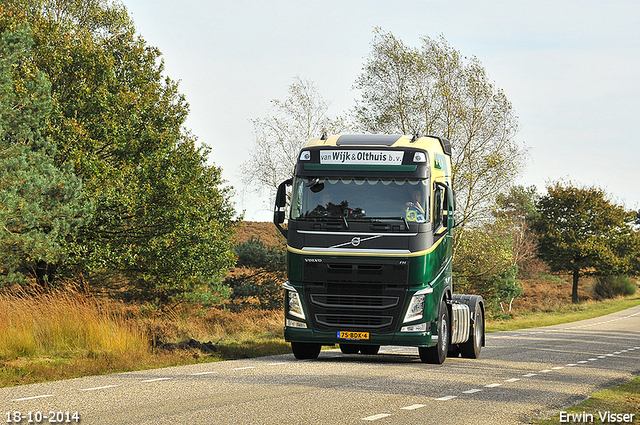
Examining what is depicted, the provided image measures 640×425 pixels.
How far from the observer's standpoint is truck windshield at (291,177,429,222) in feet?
45.0

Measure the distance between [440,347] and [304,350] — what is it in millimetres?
2772

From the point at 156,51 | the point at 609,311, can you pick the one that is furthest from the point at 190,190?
the point at 609,311

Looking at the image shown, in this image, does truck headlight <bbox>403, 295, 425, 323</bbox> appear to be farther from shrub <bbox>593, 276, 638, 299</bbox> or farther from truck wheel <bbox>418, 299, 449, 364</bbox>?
shrub <bbox>593, 276, 638, 299</bbox>

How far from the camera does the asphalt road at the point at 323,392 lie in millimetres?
8008

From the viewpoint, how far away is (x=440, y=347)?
48.2 feet

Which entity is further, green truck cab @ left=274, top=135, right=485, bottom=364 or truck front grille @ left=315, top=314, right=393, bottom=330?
truck front grille @ left=315, top=314, right=393, bottom=330

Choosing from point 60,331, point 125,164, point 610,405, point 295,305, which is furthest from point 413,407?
point 125,164

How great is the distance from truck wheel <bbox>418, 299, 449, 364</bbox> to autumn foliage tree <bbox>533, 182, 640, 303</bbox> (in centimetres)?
5559

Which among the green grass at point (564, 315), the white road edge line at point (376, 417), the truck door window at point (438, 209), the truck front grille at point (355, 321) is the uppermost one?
the truck door window at point (438, 209)

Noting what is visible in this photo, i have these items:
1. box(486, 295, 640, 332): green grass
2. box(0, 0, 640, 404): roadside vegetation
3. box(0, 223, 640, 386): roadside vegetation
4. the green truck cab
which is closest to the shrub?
box(486, 295, 640, 332): green grass

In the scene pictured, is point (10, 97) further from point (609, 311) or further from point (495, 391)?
point (609, 311)

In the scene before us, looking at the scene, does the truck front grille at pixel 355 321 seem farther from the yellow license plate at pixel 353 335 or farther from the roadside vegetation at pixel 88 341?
the roadside vegetation at pixel 88 341

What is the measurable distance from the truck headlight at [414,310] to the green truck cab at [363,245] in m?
0.02

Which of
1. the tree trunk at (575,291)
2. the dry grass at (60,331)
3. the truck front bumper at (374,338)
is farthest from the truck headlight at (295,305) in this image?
the tree trunk at (575,291)
